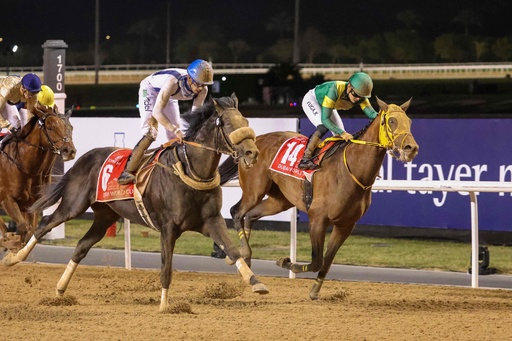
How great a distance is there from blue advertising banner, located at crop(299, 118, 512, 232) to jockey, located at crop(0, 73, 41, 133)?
4143 millimetres

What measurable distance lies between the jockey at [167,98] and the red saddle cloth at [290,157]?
115cm

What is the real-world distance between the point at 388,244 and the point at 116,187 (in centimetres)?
579

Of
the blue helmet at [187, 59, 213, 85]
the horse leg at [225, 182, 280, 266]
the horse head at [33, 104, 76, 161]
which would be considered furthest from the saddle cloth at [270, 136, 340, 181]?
the horse head at [33, 104, 76, 161]

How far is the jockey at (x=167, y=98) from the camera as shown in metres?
7.72

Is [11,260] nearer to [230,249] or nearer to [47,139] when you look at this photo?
[47,139]

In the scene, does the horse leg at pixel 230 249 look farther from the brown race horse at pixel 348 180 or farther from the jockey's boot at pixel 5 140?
the jockey's boot at pixel 5 140

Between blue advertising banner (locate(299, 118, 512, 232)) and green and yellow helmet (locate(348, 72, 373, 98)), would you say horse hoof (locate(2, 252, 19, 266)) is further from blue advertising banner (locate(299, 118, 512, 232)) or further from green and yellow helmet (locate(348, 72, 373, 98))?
blue advertising banner (locate(299, 118, 512, 232))

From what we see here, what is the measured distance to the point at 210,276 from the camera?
10078mm

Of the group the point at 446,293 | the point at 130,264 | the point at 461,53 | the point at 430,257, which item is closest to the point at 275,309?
the point at 446,293

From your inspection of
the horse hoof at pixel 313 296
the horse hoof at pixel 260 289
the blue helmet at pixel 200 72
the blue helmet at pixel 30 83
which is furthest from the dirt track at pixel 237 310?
the blue helmet at pixel 30 83

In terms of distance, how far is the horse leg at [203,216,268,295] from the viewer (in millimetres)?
7184

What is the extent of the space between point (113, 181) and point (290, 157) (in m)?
1.71

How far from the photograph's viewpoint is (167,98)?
781 cm

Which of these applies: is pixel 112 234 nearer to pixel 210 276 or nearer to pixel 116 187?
pixel 210 276
